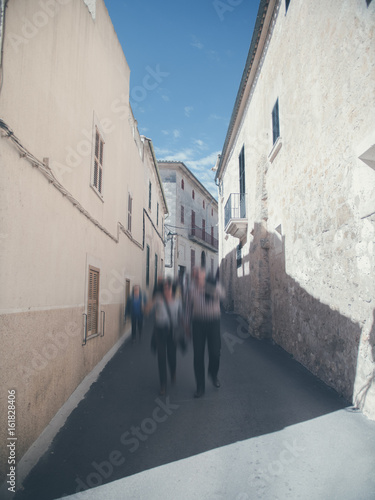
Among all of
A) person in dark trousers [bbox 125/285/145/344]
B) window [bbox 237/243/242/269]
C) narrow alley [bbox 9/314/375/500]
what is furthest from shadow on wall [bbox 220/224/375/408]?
person in dark trousers [bbox 125/285/145/344]

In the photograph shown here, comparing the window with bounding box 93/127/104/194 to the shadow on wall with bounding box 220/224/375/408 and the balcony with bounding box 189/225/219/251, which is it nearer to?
the shadow on wall with bounding box 220/224/375/408

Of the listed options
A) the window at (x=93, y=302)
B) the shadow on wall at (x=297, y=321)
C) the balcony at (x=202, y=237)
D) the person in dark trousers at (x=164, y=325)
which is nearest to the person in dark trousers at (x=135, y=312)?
the window at (x=93, y=302)

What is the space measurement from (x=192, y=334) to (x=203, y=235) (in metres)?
27.8

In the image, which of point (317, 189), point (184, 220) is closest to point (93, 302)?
point (317, 189)

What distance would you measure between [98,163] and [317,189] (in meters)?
3.95

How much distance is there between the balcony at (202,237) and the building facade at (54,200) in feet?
72.5

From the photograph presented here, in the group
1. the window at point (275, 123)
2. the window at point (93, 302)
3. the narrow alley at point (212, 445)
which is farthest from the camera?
the window at point (275, 123)

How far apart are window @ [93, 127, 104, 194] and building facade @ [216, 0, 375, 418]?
12.1 ft

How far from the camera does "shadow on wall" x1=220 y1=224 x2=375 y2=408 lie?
436 centimetres

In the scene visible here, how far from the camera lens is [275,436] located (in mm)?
3324

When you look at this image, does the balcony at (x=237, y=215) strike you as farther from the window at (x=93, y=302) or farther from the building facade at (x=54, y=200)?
the window at (x=93, y=302)

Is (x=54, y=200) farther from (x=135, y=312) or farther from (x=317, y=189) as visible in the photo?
(x=135, y=312)

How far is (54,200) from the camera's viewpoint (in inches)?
159

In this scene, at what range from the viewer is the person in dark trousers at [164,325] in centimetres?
471
